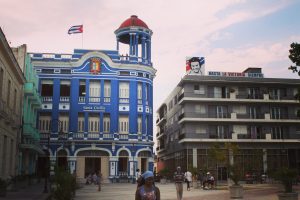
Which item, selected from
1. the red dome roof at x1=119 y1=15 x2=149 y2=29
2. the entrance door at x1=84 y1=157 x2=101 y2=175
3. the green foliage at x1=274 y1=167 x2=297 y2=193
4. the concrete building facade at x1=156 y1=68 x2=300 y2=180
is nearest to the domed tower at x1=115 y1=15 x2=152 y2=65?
the red dome roof at x1=119 y1=15 x2=149 y2=29

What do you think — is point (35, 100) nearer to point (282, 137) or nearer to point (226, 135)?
point (226, 135)

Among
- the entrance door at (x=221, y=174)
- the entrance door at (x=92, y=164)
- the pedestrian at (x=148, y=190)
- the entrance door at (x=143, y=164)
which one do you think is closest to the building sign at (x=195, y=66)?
the entrance door at (x=221, y=174)

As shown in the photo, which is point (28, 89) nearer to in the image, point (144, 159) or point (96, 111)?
point (96, 111)

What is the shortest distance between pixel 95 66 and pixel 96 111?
5.65 m

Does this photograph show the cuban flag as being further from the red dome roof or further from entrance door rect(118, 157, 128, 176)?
entrance door rect(118, 157, 128, 176)

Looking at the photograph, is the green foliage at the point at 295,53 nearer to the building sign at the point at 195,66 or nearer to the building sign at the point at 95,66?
the building sign at the point at 95,66

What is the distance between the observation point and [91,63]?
47781 millimetres

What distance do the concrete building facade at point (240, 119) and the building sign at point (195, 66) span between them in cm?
162

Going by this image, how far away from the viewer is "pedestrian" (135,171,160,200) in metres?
6.48

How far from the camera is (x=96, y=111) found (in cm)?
4691

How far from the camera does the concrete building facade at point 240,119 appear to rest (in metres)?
51.7

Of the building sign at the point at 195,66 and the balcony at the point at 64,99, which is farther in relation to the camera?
the building sign at the point at 195,66

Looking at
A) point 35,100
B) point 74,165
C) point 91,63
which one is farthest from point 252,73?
point 35,100

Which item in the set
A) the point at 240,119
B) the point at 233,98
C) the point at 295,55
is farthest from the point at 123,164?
the point at 295,55
